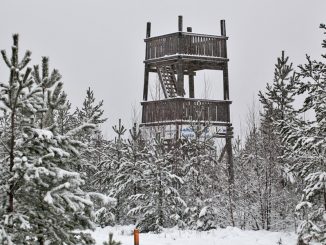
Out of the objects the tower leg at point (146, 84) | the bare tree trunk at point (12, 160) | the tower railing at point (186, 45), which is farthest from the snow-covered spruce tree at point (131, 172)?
the bare tree trunk at point (12, 160)

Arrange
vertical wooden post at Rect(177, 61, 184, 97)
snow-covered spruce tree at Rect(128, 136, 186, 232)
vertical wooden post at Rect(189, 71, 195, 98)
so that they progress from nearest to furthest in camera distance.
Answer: snow-covered spruce tree at Rect(128, 136, 186, 232), vertical wooden post at Rect(177, 61, 184, 97), vertical wooden post at Rect(189, 71, 195, 98)

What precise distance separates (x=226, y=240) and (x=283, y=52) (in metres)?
10.0

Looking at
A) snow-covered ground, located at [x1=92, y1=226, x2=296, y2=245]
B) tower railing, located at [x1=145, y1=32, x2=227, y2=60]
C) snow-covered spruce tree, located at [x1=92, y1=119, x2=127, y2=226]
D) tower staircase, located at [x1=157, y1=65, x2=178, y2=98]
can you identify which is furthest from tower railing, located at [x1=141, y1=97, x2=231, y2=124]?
snow-covered ground, located at [x1=92, y1=226, x2=296, y2=245]

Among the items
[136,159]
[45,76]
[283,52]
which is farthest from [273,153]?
[45,76]

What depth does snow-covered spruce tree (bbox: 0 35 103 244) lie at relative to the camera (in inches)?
238

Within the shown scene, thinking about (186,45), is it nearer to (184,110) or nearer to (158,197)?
(184,110)

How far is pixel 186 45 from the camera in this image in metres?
21.3

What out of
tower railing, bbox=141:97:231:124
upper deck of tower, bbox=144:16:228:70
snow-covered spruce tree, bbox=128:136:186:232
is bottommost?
snow-covered spruce tree, bbox=128:136:186:232

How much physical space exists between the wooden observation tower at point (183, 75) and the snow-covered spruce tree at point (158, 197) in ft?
5.83

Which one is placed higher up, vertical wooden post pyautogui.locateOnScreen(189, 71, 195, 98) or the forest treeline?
vertical wooden post pyautogui.locateOnScreen(189, 71, 195, 98)

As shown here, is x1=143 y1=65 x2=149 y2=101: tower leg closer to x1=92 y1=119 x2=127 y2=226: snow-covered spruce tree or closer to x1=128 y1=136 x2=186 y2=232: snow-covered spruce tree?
x1=92 y1=119 x2=127 y2=226: snow-covered spruce tree

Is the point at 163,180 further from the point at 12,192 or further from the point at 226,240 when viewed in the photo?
the point at 12,192

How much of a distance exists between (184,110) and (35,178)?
15.2 metres

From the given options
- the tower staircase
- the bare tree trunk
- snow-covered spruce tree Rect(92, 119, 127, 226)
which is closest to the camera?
the bare tree trunk
